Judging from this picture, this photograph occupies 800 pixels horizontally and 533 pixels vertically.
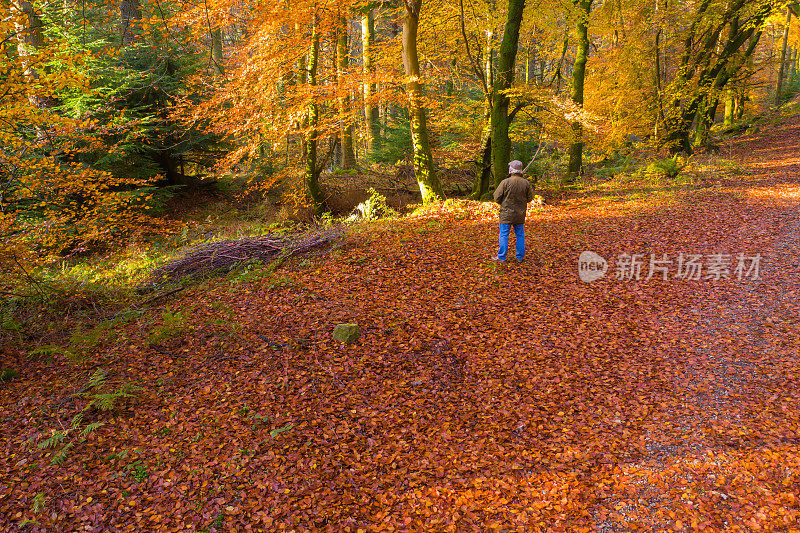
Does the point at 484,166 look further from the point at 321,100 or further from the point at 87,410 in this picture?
the point at 87,410

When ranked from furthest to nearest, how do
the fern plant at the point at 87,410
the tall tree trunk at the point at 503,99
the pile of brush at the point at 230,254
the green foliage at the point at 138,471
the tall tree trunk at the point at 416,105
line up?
the tall tree trunk at the point at 503,99 → the tall tree trunk at the point at 416,105 → the pile of brush at the point at 230,254 → the fern plant at the point at 87,410 → the green foliage at the point at 138,471

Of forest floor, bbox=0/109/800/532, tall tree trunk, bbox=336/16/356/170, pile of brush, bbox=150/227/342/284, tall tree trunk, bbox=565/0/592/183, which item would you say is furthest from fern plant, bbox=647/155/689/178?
pile of brush, bbox=150/227/342/284

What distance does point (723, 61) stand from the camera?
1706 cm

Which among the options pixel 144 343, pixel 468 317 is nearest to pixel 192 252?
pixel 144 343

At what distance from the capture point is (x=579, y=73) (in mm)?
16219

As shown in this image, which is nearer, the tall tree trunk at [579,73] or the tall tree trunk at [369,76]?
the tall tree trunk at [369,76]

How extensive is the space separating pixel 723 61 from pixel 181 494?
22.5 metres

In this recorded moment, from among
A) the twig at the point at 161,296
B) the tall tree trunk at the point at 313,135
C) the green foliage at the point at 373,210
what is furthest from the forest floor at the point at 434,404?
the tall tree trunk at the point at 313,135

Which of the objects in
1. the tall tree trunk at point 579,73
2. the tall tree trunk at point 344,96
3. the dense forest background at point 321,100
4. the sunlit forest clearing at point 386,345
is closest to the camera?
the sunlit forest clearing at point 386,345

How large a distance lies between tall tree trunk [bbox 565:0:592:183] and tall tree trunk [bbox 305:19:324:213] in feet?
29.4

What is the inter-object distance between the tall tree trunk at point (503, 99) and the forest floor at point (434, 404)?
447cm
